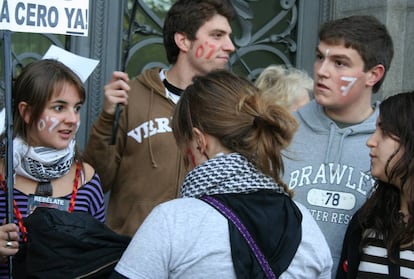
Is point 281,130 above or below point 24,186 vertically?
above

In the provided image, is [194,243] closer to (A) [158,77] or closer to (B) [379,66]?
(B) [379,66]

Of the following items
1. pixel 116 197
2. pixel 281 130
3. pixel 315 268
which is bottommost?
pixel 116 197

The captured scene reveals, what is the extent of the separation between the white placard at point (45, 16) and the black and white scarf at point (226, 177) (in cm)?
144

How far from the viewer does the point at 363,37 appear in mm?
3883

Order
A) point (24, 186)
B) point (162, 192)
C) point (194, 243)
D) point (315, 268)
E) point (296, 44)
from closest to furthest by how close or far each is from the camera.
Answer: point (194, 243)
point (315, 268)
point (24, 186)
point (162, 192)
point (296, 44)

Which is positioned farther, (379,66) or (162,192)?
(162,192)

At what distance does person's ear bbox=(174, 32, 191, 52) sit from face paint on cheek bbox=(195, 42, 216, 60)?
0.20 ft

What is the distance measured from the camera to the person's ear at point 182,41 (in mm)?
4594

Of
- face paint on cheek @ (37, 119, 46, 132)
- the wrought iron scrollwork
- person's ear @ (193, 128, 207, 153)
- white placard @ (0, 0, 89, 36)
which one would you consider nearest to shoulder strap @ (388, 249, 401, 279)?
person's ear @ (193, 128, 207, 153)

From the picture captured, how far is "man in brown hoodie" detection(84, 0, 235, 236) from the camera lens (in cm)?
433

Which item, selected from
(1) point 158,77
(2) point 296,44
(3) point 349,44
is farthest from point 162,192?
(2) point 296,44

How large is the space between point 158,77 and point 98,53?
1.34 m

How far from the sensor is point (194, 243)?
2.53m

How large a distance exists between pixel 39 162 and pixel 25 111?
28 cm
